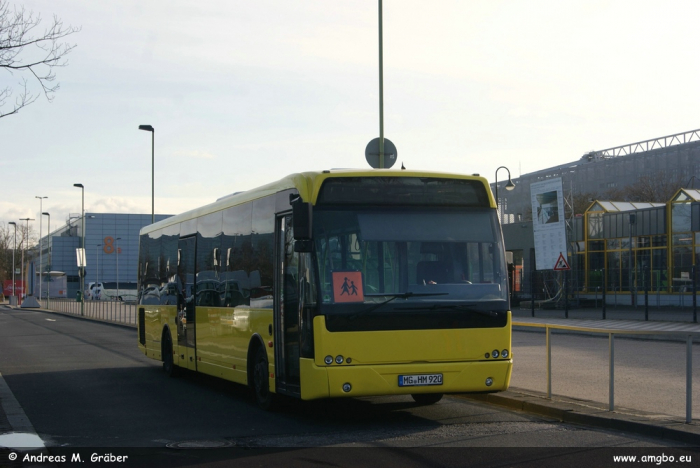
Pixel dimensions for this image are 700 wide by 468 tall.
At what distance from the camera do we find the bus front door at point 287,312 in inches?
420

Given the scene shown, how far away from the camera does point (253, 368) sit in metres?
12.4

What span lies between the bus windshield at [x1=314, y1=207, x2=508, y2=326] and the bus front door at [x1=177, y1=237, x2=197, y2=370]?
19.5 ft

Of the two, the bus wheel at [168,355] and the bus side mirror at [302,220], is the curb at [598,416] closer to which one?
the bus side mirror at [302,220]

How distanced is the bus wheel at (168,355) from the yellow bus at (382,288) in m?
5.92

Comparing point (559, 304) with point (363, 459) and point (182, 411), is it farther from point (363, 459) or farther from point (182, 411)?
point (363, 459)

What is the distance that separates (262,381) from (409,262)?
9.82ft

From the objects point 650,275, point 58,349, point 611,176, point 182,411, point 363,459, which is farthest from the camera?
point 611,176

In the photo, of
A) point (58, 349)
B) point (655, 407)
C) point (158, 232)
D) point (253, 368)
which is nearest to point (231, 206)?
point (253, 368)

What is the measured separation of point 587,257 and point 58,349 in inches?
1380

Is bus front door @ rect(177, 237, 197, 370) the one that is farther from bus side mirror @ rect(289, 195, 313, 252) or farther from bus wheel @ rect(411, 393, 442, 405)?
bus side mirror @ rect(289, 195, 313, 252)

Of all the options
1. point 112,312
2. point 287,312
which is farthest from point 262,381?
point 112,312

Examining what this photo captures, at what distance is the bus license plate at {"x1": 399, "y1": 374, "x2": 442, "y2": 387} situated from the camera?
10203 mm

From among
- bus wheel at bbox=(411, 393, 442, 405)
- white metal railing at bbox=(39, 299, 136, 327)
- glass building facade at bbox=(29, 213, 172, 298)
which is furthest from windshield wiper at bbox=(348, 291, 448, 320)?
glass building facade at bbox=(29, 213, 172, 298)

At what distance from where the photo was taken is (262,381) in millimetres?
11992
